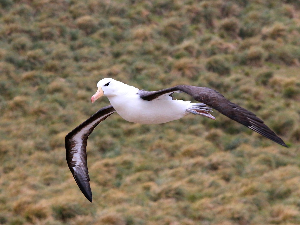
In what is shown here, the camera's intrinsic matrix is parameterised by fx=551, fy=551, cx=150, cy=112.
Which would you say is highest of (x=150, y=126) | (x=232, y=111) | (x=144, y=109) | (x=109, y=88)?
(x=109, y=88)

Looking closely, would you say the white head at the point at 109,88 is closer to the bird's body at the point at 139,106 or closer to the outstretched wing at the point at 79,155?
Answer: the bird's body at the point at 139,106

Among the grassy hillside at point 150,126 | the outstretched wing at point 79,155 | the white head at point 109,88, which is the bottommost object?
the grassy hillside at point 150,126

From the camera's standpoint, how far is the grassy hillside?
10.6 m

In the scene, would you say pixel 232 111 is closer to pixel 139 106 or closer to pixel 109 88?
pixel 139 106

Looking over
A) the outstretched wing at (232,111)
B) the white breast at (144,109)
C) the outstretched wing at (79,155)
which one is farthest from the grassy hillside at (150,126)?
the outstretched wing at (232,111)

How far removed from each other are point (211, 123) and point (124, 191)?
3549 millimetres

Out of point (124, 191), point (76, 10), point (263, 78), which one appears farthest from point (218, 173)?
point (76, 10)

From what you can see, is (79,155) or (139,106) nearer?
(139,106)

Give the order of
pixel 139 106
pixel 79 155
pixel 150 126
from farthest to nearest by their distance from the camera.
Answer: pixel 150 126 < pixel 79 155 < pixel 139 106

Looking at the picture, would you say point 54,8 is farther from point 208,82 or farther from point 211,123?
point 211,123

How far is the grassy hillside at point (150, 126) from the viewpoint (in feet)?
34.9

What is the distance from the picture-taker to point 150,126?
13.4 m

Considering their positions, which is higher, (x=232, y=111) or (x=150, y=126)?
(x=232, y=111)

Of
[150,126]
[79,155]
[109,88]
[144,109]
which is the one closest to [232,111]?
[144,109]
